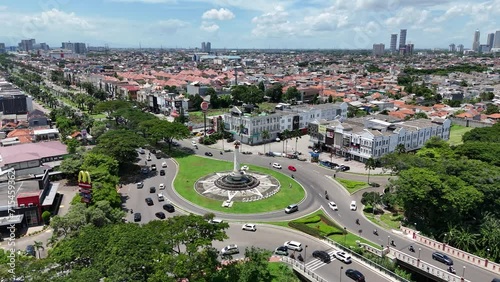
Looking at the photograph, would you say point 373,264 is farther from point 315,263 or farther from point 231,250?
point 231,250

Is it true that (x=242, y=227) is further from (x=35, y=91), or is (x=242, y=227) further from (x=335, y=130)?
(x=35, y=91)

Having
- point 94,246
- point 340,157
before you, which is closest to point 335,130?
point 340,157

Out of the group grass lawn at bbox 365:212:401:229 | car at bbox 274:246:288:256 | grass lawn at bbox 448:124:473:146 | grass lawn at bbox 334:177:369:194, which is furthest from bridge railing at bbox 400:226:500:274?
grass lawn at bbox 448:124:473:146

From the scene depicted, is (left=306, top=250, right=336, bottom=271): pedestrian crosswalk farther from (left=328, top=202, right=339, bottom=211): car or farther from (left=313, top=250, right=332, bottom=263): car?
(left=328, top=202, right=339, bottom=211): car

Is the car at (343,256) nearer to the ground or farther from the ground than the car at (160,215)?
farther from the ground

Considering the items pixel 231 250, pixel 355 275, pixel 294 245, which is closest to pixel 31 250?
pixel 231 250

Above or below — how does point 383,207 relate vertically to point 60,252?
below

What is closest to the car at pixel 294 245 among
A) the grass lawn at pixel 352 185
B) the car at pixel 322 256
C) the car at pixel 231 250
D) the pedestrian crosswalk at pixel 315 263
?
the car at pixel 322 256

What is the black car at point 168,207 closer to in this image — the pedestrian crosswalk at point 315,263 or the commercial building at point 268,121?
the pedestrian crosswalk at point 315,263
